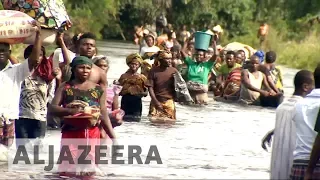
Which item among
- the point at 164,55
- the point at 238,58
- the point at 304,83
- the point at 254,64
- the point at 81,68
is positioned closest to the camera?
the point at 304,83

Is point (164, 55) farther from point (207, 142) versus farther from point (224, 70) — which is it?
point (224, 70)

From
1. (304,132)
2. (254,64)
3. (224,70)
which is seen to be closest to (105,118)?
(304,132)

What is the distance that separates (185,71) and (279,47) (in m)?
24.7

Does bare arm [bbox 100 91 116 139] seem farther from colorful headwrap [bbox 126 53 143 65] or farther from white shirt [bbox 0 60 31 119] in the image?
colorful headwrap [bbox 126 53 143 65]

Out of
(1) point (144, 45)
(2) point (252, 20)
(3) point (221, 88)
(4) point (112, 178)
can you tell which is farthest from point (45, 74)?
(2) point (252, 20)

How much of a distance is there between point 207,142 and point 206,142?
15 millimetres

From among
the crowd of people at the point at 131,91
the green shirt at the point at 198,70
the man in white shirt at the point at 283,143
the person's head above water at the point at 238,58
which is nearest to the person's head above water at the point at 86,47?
the crowd of people at the point at 131,91

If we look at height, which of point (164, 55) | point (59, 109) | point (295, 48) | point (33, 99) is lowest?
point (295, 48)

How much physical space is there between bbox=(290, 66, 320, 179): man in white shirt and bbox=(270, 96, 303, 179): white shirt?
44mm

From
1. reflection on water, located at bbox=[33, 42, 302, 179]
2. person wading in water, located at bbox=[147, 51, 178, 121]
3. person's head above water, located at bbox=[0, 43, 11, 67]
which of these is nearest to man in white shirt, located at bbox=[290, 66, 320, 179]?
reflection on water, located at bbox=[33, 42, 302, 179]

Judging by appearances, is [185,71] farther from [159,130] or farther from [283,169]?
[283,169]

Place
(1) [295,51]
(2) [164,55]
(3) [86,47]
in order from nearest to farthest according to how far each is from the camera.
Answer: (3) [86,47] → (2) [164,55] → (1) [295,51]

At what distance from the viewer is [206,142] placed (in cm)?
1486

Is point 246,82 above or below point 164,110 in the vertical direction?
above
